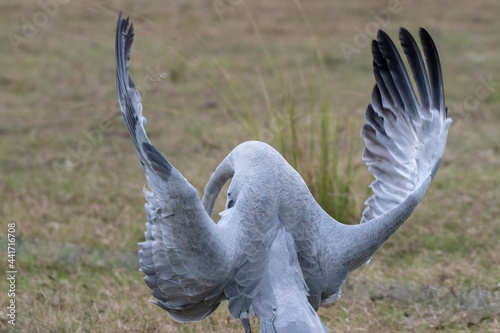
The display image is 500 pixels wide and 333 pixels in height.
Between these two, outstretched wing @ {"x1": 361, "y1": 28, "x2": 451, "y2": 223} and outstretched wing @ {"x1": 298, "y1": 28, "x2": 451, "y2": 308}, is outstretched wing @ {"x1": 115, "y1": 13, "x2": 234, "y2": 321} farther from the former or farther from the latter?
outstretched wing @ {"x1": 361, "y1": 28, "x2": 451, "y2": 223}

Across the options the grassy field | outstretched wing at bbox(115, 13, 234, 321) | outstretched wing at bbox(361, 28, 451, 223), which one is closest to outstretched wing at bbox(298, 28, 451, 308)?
outstretched wing at bbox(361, 28, 451, 223)

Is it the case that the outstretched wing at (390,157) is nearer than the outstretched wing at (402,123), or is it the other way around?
the outstretched wing at (390,157)

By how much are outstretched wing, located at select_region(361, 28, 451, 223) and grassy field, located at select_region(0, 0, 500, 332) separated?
787mm

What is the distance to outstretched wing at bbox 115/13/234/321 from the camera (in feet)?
7.50

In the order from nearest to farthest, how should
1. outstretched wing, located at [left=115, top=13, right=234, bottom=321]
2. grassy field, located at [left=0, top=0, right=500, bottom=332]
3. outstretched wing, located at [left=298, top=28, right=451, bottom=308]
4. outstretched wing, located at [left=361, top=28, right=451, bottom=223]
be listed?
outstretched wing, located at [left=115, top=13, right=234, bottom=321] → outstretched wing, located at [left=298, top=28, right=451, bottom=308] → outstretched wing, located at [left=361, top=28, right=451, bottom=223] → grassy field, located at [left=0, top=0, right=500, bottom=332]

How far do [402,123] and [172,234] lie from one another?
3.66 ft

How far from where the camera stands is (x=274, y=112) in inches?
183

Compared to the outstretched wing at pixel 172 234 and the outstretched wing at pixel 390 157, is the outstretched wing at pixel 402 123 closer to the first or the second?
the outstretched wing at pixel 390 157

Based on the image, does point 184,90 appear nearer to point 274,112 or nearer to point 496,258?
point 274,112

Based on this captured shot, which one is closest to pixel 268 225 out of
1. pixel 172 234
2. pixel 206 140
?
pixel 172 234

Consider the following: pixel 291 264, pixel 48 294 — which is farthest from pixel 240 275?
pixel 48 294

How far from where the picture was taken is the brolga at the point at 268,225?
2.36 m

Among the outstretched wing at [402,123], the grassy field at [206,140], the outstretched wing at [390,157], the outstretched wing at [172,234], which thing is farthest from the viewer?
the grassy field at [206,140]

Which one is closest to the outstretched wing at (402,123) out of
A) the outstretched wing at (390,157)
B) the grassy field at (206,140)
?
the outstretched wing at (390,157)
